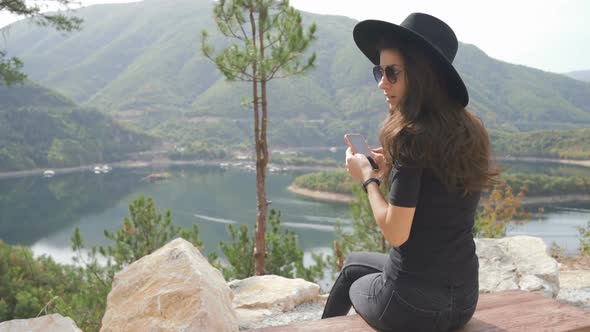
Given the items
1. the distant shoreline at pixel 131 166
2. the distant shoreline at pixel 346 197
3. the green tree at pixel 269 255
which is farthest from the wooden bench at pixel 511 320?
the distant shoreline at pixel 131 166

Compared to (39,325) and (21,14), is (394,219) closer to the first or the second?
(39,325)

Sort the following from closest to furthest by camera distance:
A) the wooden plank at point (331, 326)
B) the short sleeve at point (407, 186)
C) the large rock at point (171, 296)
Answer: the short sleeve at point (407, 186) → the wooden plank at point (331, 326) → the large rock at point (171, 296)

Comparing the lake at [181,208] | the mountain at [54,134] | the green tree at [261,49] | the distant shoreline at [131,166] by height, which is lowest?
the lake at [181,208]

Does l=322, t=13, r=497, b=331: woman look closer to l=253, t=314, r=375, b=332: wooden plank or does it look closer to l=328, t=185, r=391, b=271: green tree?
l=253, t=314, r=375, b=332: wooden plank

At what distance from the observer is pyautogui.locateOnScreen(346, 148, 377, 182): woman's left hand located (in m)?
1.41

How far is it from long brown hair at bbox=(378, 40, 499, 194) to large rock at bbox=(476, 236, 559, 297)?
223 centimetres

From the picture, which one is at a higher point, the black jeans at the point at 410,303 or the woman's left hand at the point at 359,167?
the woman's left hand at the point at 359,167

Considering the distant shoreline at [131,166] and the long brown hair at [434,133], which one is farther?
the distant shoreline at [131,166]

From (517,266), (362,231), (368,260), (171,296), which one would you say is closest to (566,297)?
(517,266)

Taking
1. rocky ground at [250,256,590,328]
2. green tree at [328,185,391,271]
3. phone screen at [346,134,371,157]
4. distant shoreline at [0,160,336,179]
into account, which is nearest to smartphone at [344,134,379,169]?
phone screen at [346,134,371,157]

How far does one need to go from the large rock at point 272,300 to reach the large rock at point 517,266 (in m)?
1.16

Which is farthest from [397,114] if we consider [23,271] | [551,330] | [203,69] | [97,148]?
[203,69]

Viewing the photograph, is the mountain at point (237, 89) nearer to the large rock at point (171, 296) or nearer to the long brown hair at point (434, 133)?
the large rock at point (171, 296)

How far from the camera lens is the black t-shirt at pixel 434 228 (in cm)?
120
